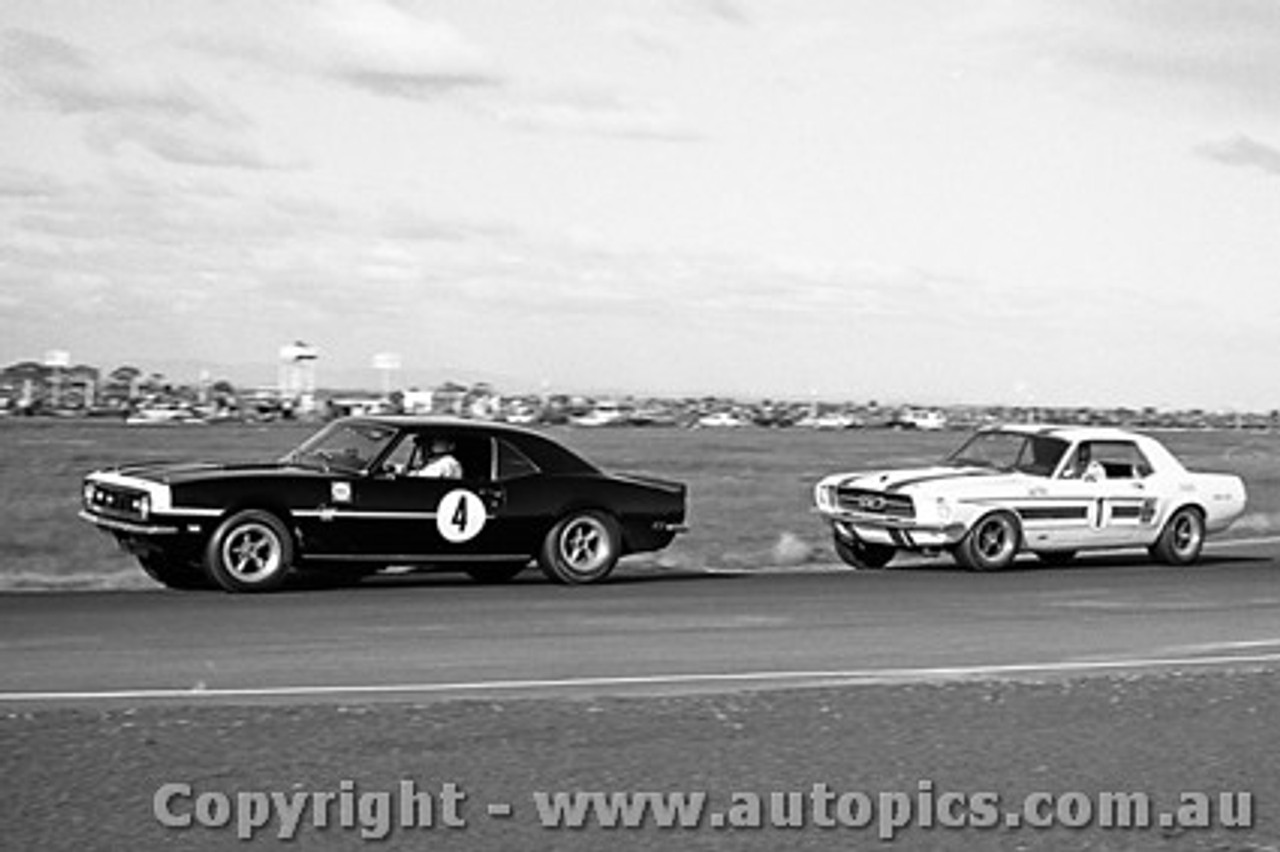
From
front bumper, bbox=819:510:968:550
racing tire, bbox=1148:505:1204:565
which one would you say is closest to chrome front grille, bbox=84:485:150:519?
front bumper, bbox=819:510:968:550

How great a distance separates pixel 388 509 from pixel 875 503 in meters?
5.77

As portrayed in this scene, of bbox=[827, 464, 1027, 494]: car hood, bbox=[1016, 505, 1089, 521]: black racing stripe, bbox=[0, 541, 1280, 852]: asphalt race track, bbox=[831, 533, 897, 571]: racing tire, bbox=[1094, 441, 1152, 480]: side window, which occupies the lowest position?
bbox=[831, 533, 897, 571]: racing tire

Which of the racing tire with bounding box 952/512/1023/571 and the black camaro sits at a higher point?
the black camaro

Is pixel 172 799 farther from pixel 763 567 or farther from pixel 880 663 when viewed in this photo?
pixel 763 567

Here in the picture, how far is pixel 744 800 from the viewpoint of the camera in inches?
306

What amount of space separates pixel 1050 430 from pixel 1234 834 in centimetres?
1474

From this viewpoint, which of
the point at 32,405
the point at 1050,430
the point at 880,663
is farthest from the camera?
the point at 32,405

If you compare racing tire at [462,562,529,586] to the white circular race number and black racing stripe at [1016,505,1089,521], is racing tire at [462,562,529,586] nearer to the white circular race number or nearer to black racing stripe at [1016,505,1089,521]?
the white circular race number

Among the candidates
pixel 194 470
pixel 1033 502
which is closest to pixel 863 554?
pixel 1033 502

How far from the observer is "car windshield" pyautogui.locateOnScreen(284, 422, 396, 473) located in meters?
17.1

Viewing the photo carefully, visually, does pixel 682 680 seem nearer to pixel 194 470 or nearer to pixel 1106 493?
pixel 194 470

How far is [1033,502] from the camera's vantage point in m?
20.8

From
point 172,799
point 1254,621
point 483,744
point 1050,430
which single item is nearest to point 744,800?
point 483,744

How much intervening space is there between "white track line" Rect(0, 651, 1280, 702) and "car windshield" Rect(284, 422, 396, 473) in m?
5.88
